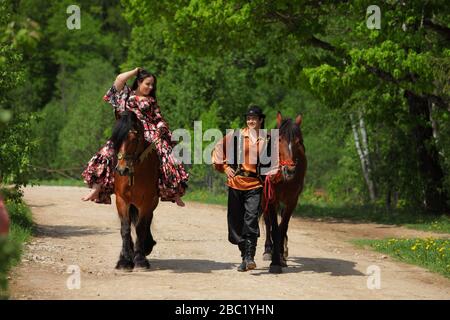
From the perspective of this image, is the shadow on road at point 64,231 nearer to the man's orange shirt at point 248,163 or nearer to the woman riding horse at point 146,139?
the woman riding horse at point 146,139

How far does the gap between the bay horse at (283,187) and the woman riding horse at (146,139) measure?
1.31 meters

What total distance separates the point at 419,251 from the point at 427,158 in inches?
430

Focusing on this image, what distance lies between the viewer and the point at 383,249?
16766 millimetres

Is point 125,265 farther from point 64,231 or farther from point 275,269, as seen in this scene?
point 64,231

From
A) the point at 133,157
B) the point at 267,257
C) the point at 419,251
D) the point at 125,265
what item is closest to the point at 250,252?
the point at 267,257

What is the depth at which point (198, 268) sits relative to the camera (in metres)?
12.9

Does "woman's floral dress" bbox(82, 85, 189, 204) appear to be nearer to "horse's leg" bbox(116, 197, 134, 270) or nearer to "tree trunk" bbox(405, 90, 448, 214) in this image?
"horse's leg" bbox(116, 197, 134, 270)

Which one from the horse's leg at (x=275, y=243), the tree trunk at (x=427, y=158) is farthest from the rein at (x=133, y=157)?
the tree trunk at (x=427, y=158)

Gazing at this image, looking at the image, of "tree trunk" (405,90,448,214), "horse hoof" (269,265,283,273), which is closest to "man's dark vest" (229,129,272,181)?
"horse hoof" (269,265,283,273)

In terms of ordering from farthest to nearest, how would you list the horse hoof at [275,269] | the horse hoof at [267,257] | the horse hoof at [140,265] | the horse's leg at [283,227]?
1. the horse hoof at [267,257]
2. the horse's leg at [283,227]
3. the horse hoof at [140,265]
4. the horse hoof at [275,269]

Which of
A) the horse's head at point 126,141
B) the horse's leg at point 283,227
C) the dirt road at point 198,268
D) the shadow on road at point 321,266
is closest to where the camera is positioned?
the dirt road at point 198,268

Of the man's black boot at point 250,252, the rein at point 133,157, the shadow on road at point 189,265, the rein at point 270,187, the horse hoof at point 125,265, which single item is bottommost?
the shadow on road at point 189,265

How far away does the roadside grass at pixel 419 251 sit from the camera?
1429 cm
